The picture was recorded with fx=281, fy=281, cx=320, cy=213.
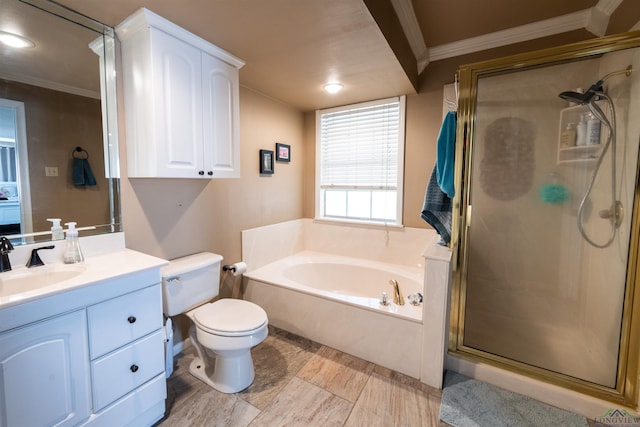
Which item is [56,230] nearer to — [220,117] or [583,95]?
[220,117]

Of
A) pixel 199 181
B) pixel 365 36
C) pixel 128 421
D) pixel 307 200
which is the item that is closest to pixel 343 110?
pixel 307 200

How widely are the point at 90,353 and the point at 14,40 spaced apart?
1520 millimetres

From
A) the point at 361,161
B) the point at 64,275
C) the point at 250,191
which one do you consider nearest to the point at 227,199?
the point at 250,191

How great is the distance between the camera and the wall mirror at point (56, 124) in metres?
1.36

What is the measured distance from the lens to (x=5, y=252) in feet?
4.12

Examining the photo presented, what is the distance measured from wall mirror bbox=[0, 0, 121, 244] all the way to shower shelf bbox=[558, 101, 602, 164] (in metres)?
2.81

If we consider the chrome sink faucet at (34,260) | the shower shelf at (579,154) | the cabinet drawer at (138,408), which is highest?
the shower shelf at (579,154)

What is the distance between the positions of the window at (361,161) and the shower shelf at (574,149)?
125 centimetres

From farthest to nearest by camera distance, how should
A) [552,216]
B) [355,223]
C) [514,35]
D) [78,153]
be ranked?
[355,223] < [514,35] < [552,216] < [78,153]

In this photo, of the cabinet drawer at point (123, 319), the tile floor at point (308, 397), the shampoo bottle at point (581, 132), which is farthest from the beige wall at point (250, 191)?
the shampoo bottle at point (581, 132)

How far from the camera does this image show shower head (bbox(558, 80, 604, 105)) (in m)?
1.68

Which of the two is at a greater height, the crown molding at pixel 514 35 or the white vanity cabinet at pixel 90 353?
the crown molding at pixel 514 35

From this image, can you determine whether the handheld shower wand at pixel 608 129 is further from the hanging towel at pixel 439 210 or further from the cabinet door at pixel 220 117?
the cabinet door at pixel 220 117

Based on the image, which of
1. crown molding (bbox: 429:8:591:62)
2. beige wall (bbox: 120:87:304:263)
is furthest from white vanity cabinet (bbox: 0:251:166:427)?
crown molding (bbox: 429:8:591:62)
